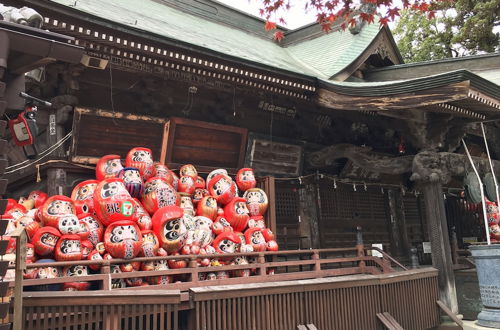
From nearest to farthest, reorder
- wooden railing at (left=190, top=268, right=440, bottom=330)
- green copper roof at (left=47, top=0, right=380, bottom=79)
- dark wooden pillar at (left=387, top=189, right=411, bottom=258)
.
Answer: wooden railing at (left=190, top=268, right=440, bottom=330), green copper roof at (left=47, top=0, right=380, bottom=79), dark wooden pillar at (left=387, top=189, right=411, bottom=258)

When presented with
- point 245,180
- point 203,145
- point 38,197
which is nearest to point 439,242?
point 245,180

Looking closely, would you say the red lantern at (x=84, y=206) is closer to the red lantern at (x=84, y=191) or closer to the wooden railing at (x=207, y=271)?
the red lantern at (x=84, y=191)

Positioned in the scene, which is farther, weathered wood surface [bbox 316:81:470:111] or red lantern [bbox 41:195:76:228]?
weathered wood surface [bbox 316:81:470:111]

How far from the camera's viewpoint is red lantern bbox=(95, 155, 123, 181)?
661 centimetres

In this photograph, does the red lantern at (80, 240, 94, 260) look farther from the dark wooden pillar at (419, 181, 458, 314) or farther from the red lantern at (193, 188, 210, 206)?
the dark wooden pillar at (419, 181, 458, 314)

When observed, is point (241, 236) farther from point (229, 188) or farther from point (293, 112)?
point (293, 112)

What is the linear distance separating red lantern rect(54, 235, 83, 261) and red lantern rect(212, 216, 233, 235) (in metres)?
2.34

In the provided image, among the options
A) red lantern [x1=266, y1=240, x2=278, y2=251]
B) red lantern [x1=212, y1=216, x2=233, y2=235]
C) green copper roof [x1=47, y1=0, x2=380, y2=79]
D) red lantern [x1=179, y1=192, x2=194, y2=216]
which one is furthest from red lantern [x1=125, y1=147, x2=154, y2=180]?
green copper roof [x1=47, y1=0, x2=380, y2=79]

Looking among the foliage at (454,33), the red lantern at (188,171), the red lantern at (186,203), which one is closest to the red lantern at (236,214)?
the red lantern at (186,203)

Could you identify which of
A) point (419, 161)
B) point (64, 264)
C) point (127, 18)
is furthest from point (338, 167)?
point (64, 264)

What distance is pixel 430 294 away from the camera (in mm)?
7723

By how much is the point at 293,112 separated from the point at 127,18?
13.3 feet

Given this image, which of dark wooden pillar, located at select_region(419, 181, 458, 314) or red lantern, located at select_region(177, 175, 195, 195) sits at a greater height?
red lantern, located at select_region(177, 175, 195, 195)

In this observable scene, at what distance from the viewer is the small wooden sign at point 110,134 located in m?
6.80
